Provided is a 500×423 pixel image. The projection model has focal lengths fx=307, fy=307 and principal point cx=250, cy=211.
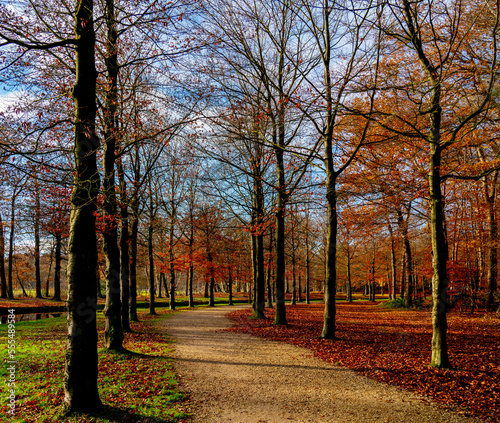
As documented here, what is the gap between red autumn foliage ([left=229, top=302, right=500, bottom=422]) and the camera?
18.2 feet

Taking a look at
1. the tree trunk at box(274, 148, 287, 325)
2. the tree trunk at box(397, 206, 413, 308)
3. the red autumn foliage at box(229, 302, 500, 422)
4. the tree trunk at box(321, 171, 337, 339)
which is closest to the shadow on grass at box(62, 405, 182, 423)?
the red autumn foliage at box(229, 302, 500, 422)

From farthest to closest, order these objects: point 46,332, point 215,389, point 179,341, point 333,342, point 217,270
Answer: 1. point 217,270
2. point 46,332
3. point 179,341
4. point 333,342
5. point 215,389

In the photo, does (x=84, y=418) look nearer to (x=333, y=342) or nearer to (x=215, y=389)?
(x=215, y=389)

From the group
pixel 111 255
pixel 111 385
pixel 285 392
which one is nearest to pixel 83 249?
pixel 111 385

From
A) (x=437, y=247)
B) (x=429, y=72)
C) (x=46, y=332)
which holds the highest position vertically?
(x=429, y=72)

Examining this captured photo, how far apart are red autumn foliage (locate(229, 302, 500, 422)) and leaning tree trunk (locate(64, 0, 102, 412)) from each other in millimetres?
5727

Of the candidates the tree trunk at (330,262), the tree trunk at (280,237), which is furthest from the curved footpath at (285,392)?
the tree trunk at (280,237)

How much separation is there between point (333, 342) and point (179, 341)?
213 inches

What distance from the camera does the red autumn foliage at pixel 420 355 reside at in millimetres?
5547

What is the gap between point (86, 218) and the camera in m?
5.14

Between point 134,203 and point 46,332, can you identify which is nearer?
point 134,203

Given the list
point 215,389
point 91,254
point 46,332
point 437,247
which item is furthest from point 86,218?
point 46,332

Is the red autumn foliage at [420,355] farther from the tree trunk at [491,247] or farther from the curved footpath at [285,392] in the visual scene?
the tree trunk at [491,247]

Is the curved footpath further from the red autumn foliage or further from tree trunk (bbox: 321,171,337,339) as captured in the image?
tree trunk (bbox: 321,171,337,339)
